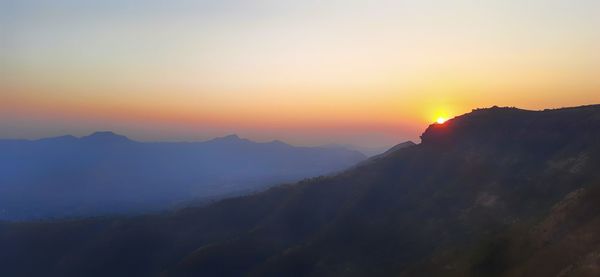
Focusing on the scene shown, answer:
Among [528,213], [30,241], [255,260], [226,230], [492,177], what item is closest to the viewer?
[528,213]

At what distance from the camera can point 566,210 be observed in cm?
7125

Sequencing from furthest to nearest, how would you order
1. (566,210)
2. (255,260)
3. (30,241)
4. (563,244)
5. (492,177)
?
(30,241) < (255,260) < (492,177) < (566,210) < (563,244)

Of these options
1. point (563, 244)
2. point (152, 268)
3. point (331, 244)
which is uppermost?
point (563, 244)

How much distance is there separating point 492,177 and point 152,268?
101m

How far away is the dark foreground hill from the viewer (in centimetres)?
7219

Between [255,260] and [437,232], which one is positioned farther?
[255,260]

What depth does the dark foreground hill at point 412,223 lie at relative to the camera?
7219 cm

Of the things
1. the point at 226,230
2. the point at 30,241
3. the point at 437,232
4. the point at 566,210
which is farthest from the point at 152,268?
the point at 566,210

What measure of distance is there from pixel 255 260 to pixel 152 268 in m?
39.2

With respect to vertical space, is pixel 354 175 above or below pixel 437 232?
above

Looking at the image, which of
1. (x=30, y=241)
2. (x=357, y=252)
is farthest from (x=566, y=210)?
(x=30, y=241)

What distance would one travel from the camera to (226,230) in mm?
151375

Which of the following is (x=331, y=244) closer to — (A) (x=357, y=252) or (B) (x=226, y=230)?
(A) (x=357, y=252)

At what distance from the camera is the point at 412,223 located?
10769 centimetres
